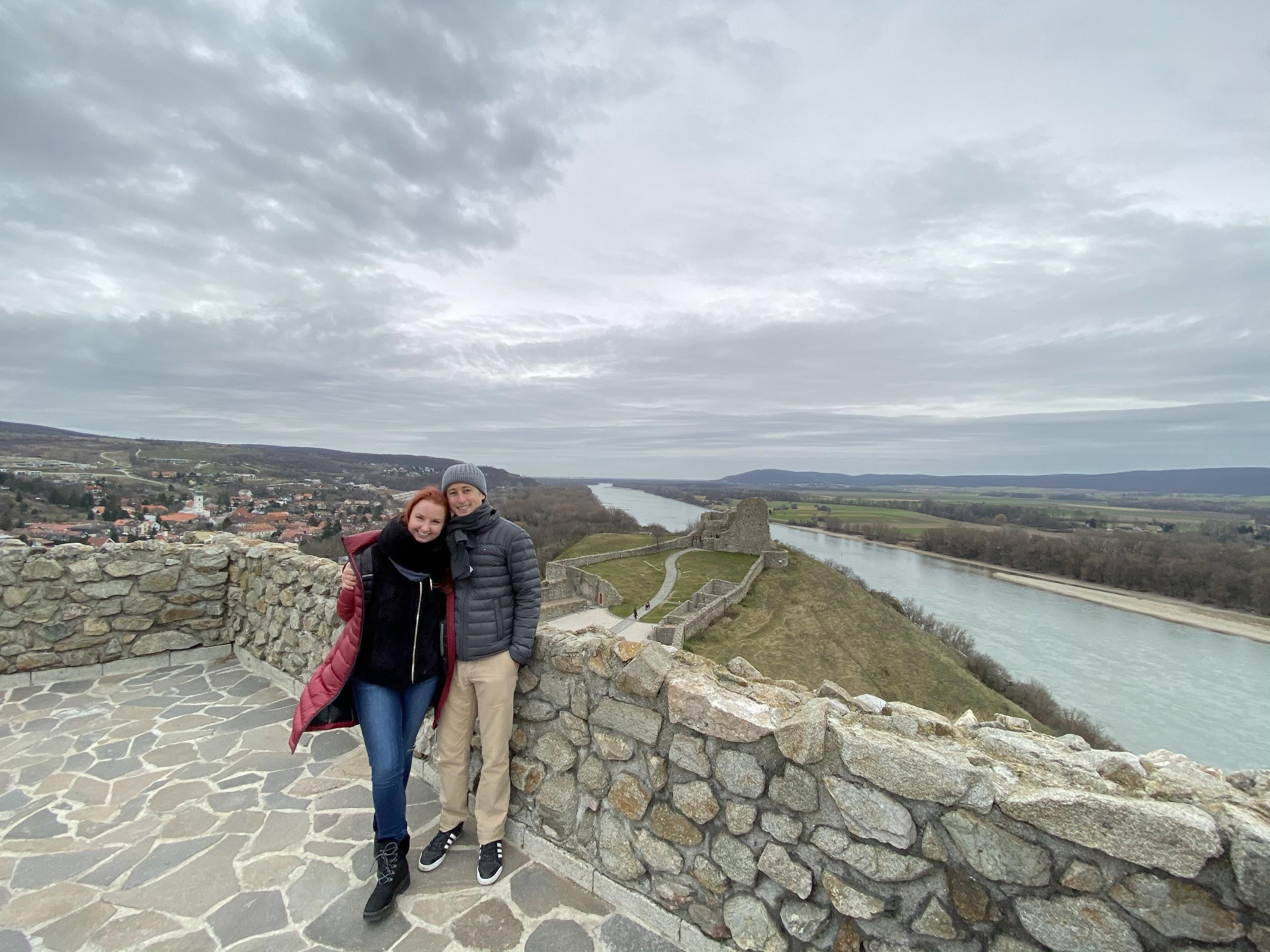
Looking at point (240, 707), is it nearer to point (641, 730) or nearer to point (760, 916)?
point (641, 730)

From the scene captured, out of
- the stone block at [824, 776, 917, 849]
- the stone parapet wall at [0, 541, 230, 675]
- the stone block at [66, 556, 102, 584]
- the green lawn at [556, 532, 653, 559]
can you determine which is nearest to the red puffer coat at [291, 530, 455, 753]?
the stone block at [824, 776, 917, 849]

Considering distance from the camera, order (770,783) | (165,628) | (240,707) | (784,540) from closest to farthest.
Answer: (770,783)
(240,707)
(165,628)
(784,540)

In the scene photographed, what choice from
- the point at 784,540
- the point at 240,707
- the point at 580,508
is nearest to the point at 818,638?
the point at 240,707

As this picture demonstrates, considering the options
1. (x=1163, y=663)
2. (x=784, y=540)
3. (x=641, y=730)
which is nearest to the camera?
(x=641, y=730)

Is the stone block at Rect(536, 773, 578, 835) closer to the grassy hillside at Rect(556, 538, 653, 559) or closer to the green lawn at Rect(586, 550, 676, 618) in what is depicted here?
the green lawn at Rect(586, 550, 676, 618)

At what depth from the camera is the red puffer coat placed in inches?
101

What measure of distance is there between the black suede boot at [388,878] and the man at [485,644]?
160 mm

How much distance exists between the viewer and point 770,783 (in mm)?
2117

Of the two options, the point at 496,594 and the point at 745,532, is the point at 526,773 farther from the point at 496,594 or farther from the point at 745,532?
the point at 745,532

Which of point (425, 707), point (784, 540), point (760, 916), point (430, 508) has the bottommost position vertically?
point (784, 540)

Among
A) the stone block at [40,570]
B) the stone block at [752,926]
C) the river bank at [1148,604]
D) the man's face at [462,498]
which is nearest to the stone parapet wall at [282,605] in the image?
the stone block at [40,570]

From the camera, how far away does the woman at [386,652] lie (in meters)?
2.57

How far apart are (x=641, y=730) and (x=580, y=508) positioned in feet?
211

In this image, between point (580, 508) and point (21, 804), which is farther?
point (580, 508)
